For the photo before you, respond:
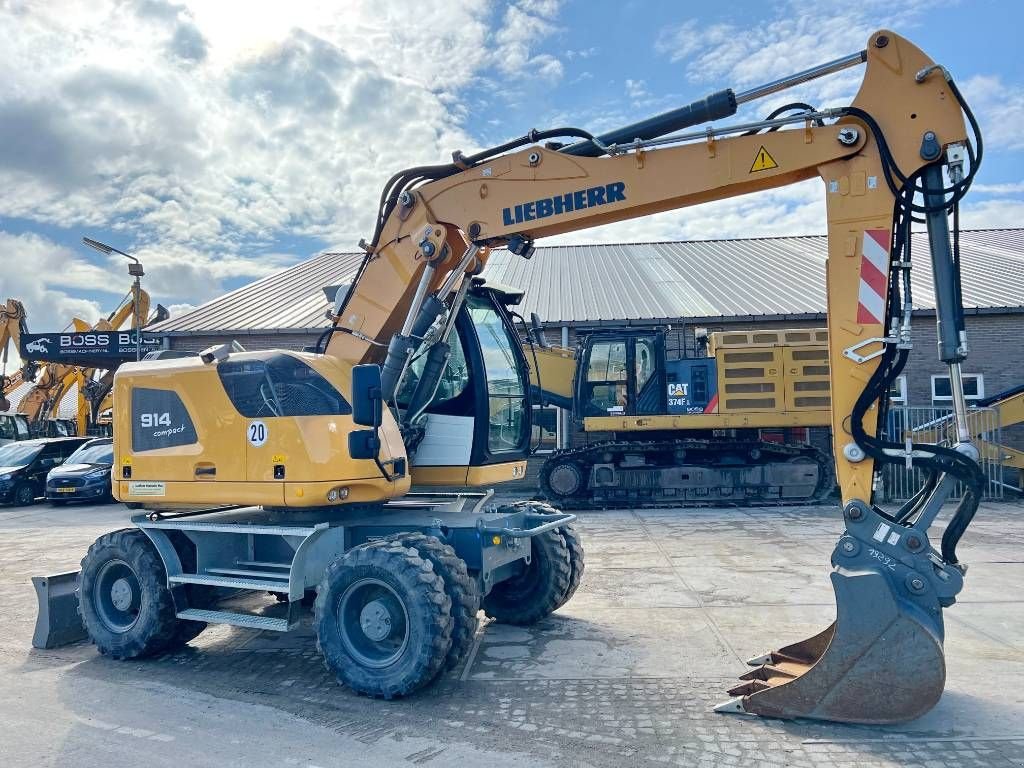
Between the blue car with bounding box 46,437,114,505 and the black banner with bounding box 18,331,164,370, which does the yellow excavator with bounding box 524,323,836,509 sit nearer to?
the blue car with bounding box 46,437,114,505

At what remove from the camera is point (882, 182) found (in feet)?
15.4

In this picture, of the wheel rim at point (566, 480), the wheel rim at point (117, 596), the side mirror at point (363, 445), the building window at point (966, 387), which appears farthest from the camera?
the building window at point (966, 387)

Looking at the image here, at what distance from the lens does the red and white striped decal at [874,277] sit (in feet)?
15.3

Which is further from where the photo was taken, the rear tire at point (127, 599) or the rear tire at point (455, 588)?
the rear tire at point (127, 599)

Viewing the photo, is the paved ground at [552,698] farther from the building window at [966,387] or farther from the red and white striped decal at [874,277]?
the building window at [966,387]

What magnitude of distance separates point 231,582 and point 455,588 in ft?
5.87

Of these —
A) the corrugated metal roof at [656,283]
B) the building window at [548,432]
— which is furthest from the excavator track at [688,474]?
the corrugated metal roof at [656,283]

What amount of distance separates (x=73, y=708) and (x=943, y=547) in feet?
17.7

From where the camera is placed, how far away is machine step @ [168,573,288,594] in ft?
18.1

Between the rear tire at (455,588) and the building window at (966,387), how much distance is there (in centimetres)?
1659

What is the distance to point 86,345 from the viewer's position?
19.8m

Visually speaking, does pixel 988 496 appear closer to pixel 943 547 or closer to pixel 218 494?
pixel 943 547

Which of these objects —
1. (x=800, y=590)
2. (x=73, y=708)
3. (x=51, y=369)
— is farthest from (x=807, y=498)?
(x=51, y=369)

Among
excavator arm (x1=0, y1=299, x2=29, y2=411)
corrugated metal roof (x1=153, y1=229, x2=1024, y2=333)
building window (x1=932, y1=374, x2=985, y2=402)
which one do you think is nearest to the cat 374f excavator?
corrugated metal roof (x1=153, y1=229, x2=1024, y2=333)
